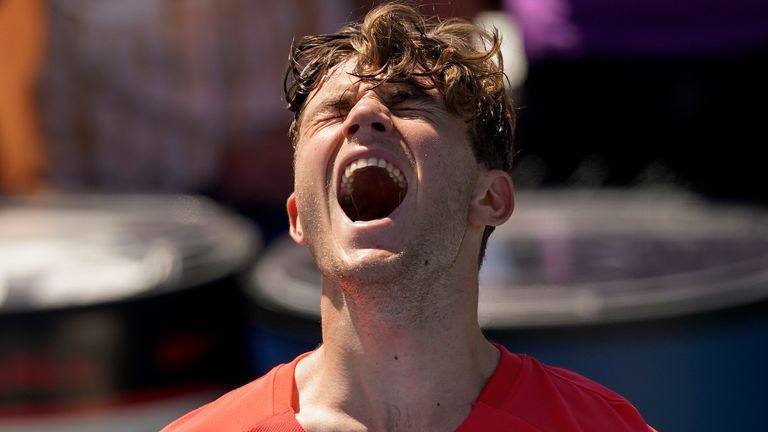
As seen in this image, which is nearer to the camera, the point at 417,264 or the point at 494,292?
the point at 417,264

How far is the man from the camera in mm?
1540

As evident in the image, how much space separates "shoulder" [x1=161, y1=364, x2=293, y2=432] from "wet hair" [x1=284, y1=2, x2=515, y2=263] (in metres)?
0.34

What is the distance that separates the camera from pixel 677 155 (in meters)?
4.42

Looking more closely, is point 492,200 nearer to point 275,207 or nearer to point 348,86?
point 348,86

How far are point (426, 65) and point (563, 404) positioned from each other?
0.47 m

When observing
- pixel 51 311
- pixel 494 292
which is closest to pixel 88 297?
pixel 51 311

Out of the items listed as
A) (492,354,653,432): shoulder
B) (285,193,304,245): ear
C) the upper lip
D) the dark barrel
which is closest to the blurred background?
the dark barrel

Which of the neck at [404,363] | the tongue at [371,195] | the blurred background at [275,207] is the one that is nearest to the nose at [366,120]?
the tongue at [371,195]

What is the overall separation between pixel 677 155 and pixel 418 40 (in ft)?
9.71

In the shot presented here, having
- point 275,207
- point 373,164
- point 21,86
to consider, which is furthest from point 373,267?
point 21,86

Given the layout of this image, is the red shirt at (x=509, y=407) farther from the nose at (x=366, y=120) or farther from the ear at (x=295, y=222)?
the nose at (x=366, y=120)

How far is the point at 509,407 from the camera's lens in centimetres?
158

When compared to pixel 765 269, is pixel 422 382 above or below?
above

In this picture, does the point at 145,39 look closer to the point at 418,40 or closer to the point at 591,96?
the point at 591,96
